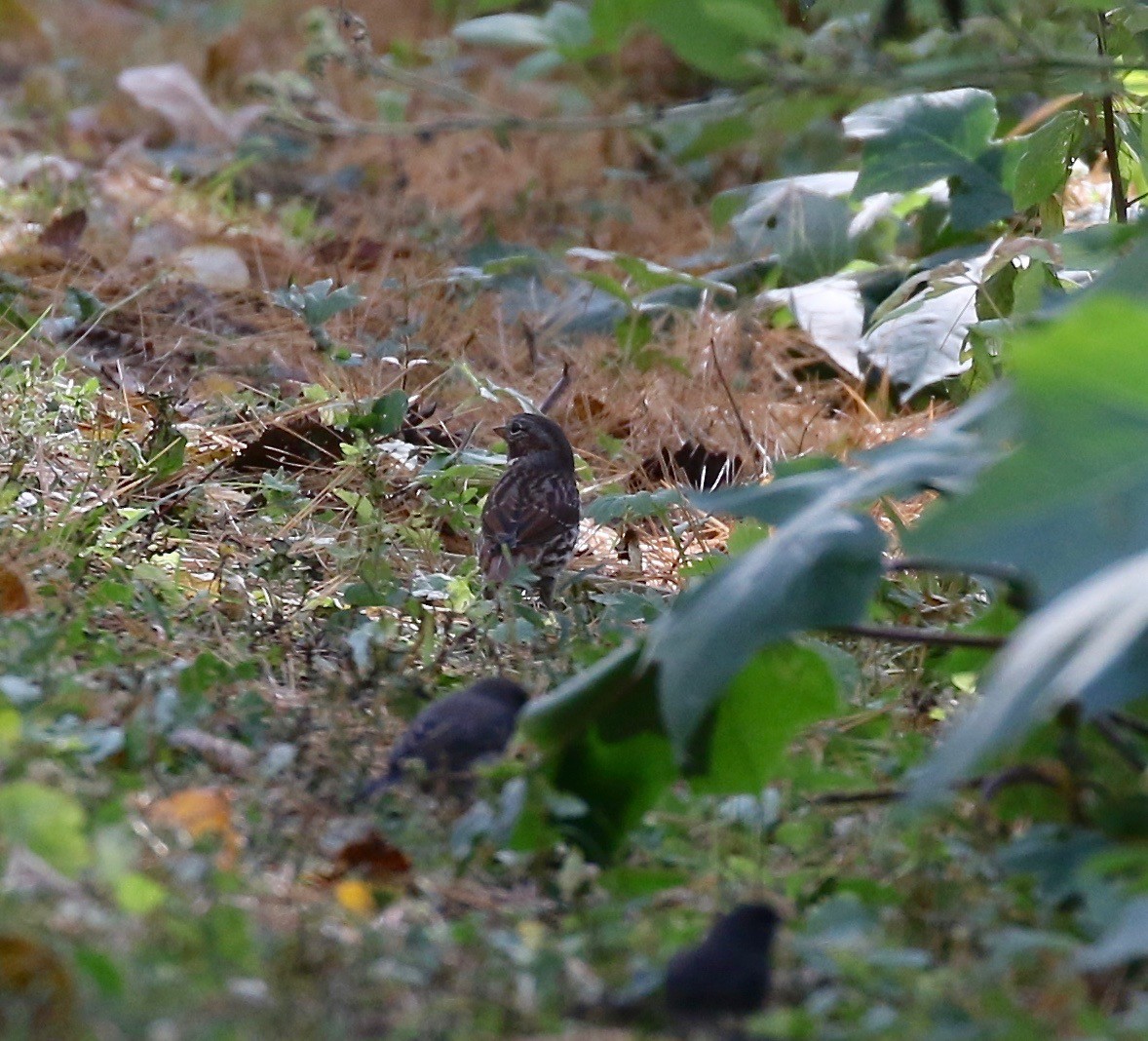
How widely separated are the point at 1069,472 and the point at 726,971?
66 cm

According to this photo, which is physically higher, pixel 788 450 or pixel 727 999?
pixel 727 999

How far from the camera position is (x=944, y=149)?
189 inches

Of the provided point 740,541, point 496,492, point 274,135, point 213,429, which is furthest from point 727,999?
point 274,135

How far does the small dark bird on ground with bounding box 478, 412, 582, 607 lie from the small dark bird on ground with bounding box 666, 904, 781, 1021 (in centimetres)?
189

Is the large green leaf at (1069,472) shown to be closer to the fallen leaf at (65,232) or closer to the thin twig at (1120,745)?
the thin twig at (1120,745)

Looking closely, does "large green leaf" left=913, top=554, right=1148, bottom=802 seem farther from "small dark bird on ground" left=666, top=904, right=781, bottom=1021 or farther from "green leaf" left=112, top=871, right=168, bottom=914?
"green leaf" left=112, top=871, right=168, bottom=914

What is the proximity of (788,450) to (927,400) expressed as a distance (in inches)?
27.2

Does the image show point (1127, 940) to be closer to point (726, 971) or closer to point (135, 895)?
point (726, 971)

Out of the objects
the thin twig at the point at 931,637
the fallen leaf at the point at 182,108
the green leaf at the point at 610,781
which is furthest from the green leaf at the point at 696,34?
the fallen leaf at the point at 182,108

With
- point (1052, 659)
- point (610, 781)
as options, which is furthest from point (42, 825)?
point (1052, 659)

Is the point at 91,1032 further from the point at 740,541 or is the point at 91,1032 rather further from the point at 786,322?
the point at 786,322

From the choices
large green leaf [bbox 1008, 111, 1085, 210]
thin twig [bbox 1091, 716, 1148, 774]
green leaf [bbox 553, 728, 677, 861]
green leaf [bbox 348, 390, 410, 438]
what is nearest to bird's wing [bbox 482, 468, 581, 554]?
green leaf [bbox 348, 390, 410, 438]

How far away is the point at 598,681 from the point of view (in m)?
2.39

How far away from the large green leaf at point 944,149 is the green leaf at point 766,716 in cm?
259
